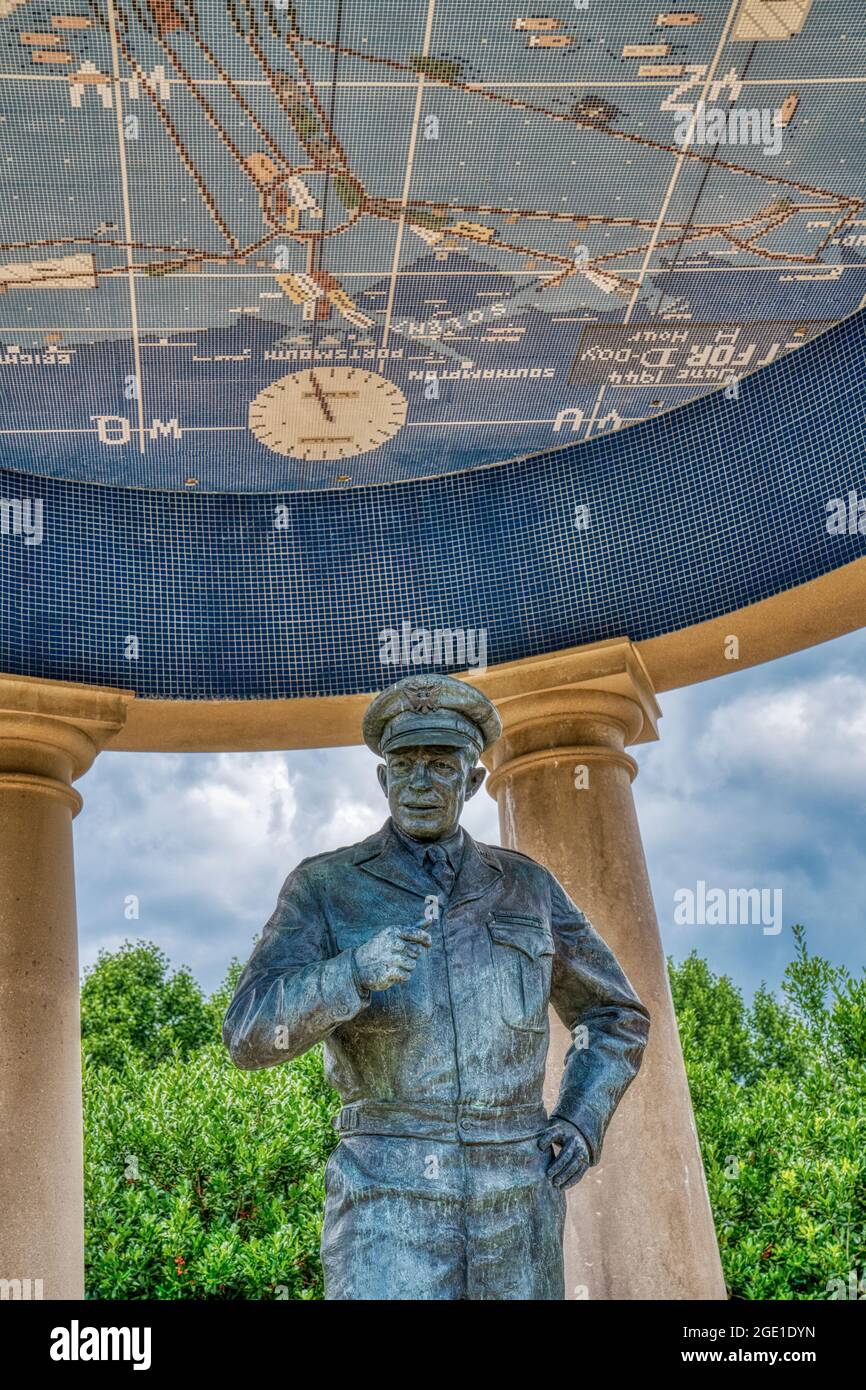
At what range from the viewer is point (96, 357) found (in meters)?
20.5

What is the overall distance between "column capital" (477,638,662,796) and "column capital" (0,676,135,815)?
5.24m

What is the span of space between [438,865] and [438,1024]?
3.91 feet

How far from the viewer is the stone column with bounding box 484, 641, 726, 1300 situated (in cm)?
1850

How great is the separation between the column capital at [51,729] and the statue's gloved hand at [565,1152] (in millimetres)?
12154

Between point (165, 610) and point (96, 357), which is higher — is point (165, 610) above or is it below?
below

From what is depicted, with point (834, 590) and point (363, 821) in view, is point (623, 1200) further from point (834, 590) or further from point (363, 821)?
point (363, 821)

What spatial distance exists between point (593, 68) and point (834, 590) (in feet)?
24.8

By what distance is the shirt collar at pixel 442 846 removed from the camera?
10.5m

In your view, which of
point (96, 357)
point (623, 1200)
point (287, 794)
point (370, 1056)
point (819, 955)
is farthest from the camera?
point (287, 794)
